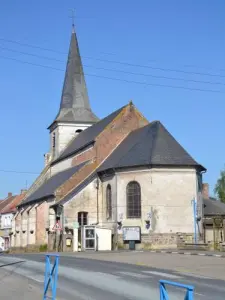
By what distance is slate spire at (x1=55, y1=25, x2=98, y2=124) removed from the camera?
5512cm

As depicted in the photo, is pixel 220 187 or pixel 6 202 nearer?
pixel 220 187

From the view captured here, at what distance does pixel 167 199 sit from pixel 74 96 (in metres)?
23.6

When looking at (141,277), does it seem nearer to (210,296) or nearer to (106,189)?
(210,296)

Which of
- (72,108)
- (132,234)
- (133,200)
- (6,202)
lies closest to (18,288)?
(132,234)

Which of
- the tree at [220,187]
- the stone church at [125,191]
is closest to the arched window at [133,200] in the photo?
the stone church at [125,191]

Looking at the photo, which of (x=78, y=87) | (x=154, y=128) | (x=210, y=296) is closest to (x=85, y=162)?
(x=154, y=128)

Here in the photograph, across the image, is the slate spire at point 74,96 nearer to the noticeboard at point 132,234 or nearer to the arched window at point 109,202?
the arched window at point 109,202

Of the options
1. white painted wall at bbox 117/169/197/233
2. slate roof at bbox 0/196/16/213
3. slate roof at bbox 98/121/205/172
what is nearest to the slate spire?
slate roof at bbox 98/121/205/172

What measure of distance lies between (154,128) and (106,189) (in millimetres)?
6639

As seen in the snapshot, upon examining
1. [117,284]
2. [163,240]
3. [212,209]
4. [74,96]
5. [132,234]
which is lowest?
[117,284]

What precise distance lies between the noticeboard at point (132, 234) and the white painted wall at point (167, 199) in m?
0.56

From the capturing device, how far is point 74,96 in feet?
182

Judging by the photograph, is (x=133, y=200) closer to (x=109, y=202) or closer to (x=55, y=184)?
(x=109, y=202)

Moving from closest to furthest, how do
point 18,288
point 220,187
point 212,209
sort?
point 18,288 → point 212,209 → point 220,187
